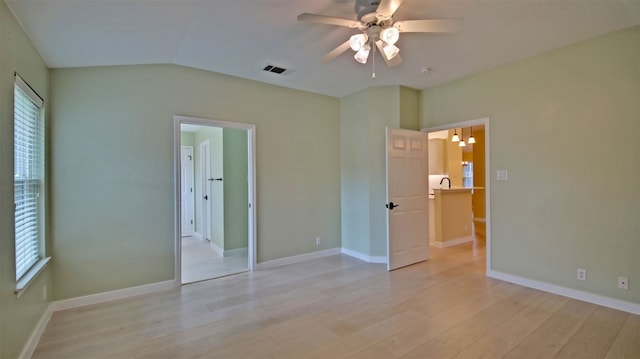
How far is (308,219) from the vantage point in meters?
4.73

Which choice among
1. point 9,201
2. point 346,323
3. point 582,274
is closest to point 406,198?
point 582,274

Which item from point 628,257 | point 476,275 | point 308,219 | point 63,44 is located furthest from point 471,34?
point 63,44

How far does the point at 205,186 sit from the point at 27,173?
12.3 ft

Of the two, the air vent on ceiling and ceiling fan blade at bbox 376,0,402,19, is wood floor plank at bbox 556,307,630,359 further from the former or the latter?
the air vent on ceiling

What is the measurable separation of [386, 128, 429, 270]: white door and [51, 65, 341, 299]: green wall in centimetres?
168

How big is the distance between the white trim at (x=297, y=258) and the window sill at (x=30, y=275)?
7.49 feet

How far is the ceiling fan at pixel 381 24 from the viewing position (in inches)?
79.3

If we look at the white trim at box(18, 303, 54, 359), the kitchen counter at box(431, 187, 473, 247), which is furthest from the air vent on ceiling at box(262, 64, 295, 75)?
the kitchen counter at box(431, 187, 473, 247)

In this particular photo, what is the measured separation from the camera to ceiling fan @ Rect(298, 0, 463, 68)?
2014 mm

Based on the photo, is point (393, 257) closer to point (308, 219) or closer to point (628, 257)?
point (308, 219)

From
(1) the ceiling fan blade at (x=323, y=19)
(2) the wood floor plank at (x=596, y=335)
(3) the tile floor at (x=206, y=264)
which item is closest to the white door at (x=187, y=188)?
(3) the tile floor at (x=206, y=264)

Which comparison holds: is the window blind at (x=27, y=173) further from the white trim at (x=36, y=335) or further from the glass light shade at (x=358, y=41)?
the glass light shade at (x=358, y=41)

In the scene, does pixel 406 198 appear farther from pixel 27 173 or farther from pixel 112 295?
pixel 27 173

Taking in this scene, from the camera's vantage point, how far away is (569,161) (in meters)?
3.14
